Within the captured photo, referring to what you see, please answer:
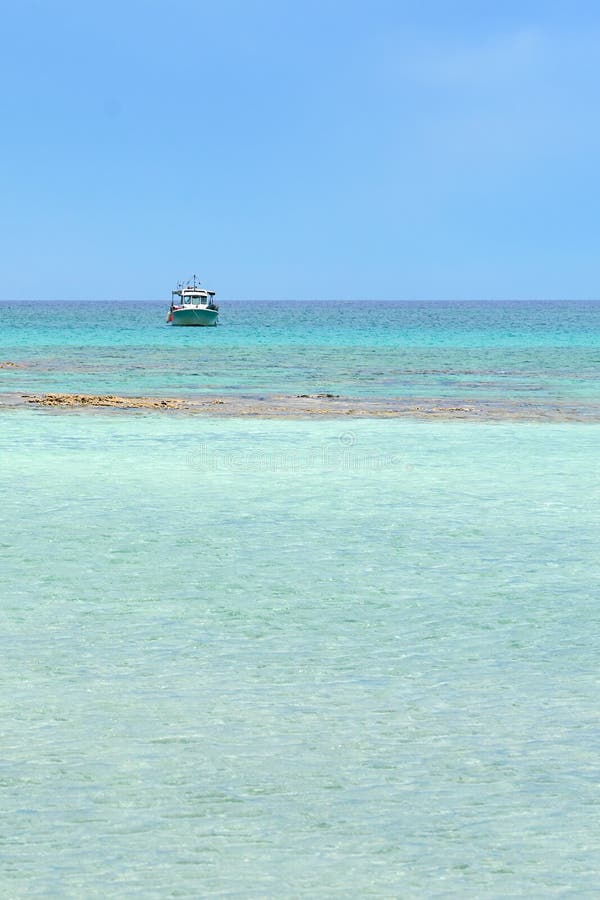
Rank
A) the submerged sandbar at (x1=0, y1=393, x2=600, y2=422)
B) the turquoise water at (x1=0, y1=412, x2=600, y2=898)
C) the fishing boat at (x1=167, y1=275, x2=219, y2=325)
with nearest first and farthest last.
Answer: the turquoise water at (x1=0, y1=412, x2=600, y2=898), the submerged sandbar at (x1=0, y1=393, x2=600, y2=422), the fishing boat at (x1=167, y1=275, x2=219, y2=325)

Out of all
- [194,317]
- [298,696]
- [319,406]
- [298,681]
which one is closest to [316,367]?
[319,406]

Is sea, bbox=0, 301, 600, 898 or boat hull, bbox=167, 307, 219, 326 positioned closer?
sea, bbox=0, 301, 600, 898

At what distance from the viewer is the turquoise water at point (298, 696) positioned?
5.64 m

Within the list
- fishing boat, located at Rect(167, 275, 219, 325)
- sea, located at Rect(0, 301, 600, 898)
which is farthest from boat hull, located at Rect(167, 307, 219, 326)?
sea, located at Rect(0, 301, 600, 898)

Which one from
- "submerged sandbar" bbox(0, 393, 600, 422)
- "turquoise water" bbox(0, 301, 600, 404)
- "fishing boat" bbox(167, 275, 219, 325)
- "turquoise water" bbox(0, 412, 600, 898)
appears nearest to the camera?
"turquoise water" bbox(0, 412, 600, 898)

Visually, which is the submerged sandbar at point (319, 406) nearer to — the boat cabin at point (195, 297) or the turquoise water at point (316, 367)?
the turquoise water at point (316, 367)

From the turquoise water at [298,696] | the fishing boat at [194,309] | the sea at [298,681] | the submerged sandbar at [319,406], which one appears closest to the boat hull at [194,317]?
the fishing boat at [194,309]

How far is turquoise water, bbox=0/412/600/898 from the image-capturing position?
18.5 ft

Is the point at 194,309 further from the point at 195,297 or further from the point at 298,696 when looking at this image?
the point at 298,696

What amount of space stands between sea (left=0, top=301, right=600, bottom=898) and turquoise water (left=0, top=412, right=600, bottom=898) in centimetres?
2

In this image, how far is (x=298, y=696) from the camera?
301 inches

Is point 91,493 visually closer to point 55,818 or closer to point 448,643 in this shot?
point 448,643

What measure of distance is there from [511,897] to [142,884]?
1.58 m

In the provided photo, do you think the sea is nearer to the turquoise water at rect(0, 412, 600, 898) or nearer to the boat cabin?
the turquoise water at rect(0, 412, 600, 898)
